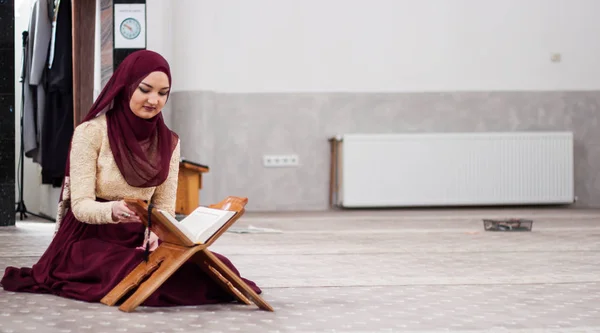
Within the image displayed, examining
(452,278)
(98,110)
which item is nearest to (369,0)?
(452,278)

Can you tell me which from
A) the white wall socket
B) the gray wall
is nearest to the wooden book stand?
the gray wall

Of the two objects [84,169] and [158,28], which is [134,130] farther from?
[158,28]

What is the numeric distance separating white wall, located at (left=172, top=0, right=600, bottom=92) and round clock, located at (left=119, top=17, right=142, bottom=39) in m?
1.45

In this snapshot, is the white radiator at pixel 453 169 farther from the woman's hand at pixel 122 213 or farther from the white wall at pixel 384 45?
the woman's hand at pixel 122 213

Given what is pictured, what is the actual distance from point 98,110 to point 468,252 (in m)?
2.36

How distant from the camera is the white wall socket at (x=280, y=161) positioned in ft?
27.4

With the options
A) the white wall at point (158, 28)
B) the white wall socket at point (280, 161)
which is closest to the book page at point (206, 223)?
the white wall at point (158, 28)

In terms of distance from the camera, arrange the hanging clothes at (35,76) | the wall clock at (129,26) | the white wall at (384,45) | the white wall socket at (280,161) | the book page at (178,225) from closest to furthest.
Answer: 1. the book page at (178,225)
2. the wall clock at (129,26)
3. the hanging clothes at (35,76)
4. the white wall at (384,45)
5. the white wall socket at (280,161)

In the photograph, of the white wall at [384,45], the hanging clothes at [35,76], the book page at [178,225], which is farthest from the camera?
the white wall at [384,45]

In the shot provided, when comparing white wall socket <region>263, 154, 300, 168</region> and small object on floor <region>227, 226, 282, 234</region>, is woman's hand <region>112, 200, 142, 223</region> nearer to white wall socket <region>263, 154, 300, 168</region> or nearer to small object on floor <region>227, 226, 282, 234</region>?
small object on floor <region>227, 226, 282, 234</region>

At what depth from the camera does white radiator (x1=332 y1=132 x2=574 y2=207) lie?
27.3ft

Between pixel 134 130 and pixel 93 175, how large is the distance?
205 mm

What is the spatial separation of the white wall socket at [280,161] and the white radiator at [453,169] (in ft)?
1.25

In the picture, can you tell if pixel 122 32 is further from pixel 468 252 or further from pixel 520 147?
pixel 520 147
